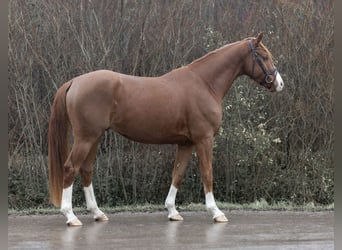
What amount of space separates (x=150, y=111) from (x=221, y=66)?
A: 3.85 ft

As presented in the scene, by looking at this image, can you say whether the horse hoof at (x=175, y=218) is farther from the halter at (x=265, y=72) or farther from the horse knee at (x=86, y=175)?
the halter at (x=265, y=72)

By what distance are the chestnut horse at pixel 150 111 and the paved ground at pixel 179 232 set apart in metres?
0.37

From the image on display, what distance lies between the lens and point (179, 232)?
779 centimetres

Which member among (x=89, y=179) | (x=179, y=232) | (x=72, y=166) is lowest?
(x=179, y=232)

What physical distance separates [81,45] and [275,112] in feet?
10.9

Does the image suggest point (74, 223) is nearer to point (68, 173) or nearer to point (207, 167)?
point (68, 173)

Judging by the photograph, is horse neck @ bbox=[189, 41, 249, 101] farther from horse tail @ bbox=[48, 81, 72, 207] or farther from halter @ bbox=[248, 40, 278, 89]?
horse tail @ bbox=[48, 81, 72, 207]

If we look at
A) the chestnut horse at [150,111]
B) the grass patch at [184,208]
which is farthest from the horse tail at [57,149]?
the grass patch at [184,208]

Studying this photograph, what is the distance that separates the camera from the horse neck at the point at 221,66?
872 centimetres

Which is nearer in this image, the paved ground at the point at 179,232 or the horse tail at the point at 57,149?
the paved ground at the point at 179,232

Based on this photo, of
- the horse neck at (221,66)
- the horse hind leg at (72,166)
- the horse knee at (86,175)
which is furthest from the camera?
the horse neck at (221,66)

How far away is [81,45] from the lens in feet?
34.3

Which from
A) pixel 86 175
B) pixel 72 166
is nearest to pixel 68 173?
pixel 72 166

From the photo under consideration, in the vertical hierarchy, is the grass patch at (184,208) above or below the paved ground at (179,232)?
above
